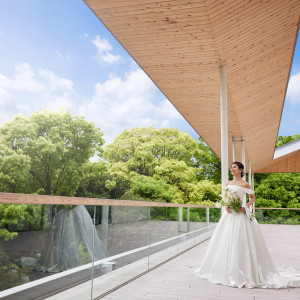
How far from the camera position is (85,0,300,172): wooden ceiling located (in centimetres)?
419

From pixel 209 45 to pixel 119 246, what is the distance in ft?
9.86

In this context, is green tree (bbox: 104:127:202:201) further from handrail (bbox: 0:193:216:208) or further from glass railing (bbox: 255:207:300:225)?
handrail (bbox: 0:193:216:208)

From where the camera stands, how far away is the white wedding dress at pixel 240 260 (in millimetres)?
3965

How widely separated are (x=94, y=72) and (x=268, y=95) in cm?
4863

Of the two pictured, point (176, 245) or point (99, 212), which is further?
point (176, 245)

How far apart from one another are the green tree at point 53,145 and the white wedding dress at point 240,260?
18267mm

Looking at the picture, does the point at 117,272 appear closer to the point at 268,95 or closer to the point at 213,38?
the point at 213,38

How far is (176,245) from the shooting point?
20.0 feet

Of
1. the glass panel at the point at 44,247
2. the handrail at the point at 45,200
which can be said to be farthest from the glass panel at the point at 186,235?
the glass panel at the point at 44,247

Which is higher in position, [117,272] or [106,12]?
[106,12]

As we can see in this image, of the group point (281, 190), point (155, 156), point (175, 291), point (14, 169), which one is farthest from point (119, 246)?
point (281, 190)

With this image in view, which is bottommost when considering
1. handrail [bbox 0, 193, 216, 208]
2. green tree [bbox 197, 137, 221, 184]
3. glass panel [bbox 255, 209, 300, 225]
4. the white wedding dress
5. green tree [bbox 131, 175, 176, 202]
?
the white wedding dress

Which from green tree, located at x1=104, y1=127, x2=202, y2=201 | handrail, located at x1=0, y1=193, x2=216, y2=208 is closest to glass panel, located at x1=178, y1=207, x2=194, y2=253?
handrail, located at x1=0, y1=193, x2=216, y2=208

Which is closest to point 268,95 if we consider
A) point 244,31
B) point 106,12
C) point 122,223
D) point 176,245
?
point 244,31
